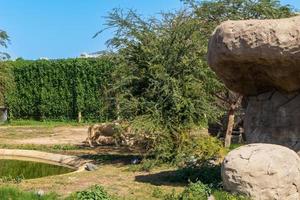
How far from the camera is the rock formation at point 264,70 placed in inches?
314

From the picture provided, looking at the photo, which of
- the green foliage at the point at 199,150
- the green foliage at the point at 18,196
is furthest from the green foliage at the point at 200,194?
the green foliage at the point at 199,150

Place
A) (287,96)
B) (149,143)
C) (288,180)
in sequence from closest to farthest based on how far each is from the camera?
(288,180) → (287,96) → (149,143)

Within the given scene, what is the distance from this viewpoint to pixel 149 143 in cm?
1274

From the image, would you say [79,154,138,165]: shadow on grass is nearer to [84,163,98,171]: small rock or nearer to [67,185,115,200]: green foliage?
[84,163,98,171]: small rock

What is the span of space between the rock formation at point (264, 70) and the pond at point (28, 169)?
18.1 feet

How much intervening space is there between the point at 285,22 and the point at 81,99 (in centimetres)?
2177

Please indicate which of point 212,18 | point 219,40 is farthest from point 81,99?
point 219,40

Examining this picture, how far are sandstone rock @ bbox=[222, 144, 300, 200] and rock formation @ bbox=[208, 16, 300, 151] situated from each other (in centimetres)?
125

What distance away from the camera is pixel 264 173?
7652 mm

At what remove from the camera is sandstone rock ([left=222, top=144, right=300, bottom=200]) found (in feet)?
25.1

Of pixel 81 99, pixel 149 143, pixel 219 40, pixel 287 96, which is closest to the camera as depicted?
pixel 219 40

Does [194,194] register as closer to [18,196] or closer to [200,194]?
[200,194]

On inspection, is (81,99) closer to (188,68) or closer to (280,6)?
(280,6)

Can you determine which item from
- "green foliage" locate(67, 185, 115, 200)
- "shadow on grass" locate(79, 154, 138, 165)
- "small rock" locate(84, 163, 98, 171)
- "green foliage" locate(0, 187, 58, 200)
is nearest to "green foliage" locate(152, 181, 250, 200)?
"green foliage" locate(67, 185, 115, 200)
